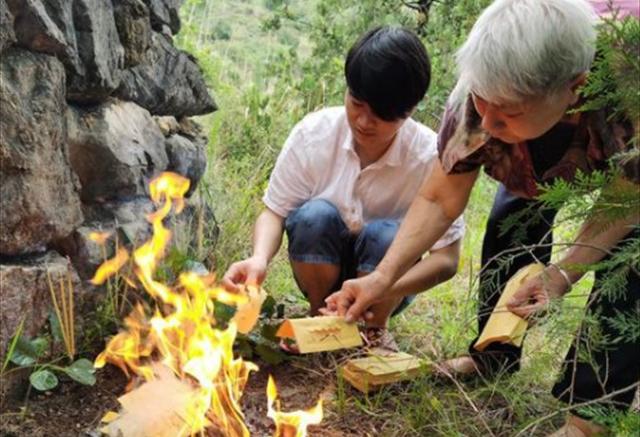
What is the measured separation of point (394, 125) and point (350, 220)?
46 centimetres

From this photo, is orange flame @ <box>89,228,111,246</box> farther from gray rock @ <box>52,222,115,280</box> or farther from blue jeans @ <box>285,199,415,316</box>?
blue jeans @ <box>285,199,415,316</box>

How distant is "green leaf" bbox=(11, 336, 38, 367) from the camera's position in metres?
2.28

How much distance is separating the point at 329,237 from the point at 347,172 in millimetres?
257

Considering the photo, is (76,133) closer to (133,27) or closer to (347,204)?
(133,27)

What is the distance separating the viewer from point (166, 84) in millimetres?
3215

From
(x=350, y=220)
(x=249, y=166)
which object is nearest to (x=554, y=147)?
(x=350, y=220)

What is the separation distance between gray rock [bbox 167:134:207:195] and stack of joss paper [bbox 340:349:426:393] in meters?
1.22

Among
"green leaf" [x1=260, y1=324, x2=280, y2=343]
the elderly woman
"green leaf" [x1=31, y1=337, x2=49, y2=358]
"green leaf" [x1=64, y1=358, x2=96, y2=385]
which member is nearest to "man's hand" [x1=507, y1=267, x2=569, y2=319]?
the elderly woman

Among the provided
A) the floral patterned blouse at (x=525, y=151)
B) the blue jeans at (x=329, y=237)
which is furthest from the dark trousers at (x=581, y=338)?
the blue jeans at (x=329, y=237)

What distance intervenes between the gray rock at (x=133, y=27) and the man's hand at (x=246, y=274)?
3.08 ft

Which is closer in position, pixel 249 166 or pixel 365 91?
pixel 365 91

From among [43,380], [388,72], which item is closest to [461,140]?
[388,72]

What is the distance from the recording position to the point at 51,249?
254 cm

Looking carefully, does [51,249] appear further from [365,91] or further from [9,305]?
[365,91]
